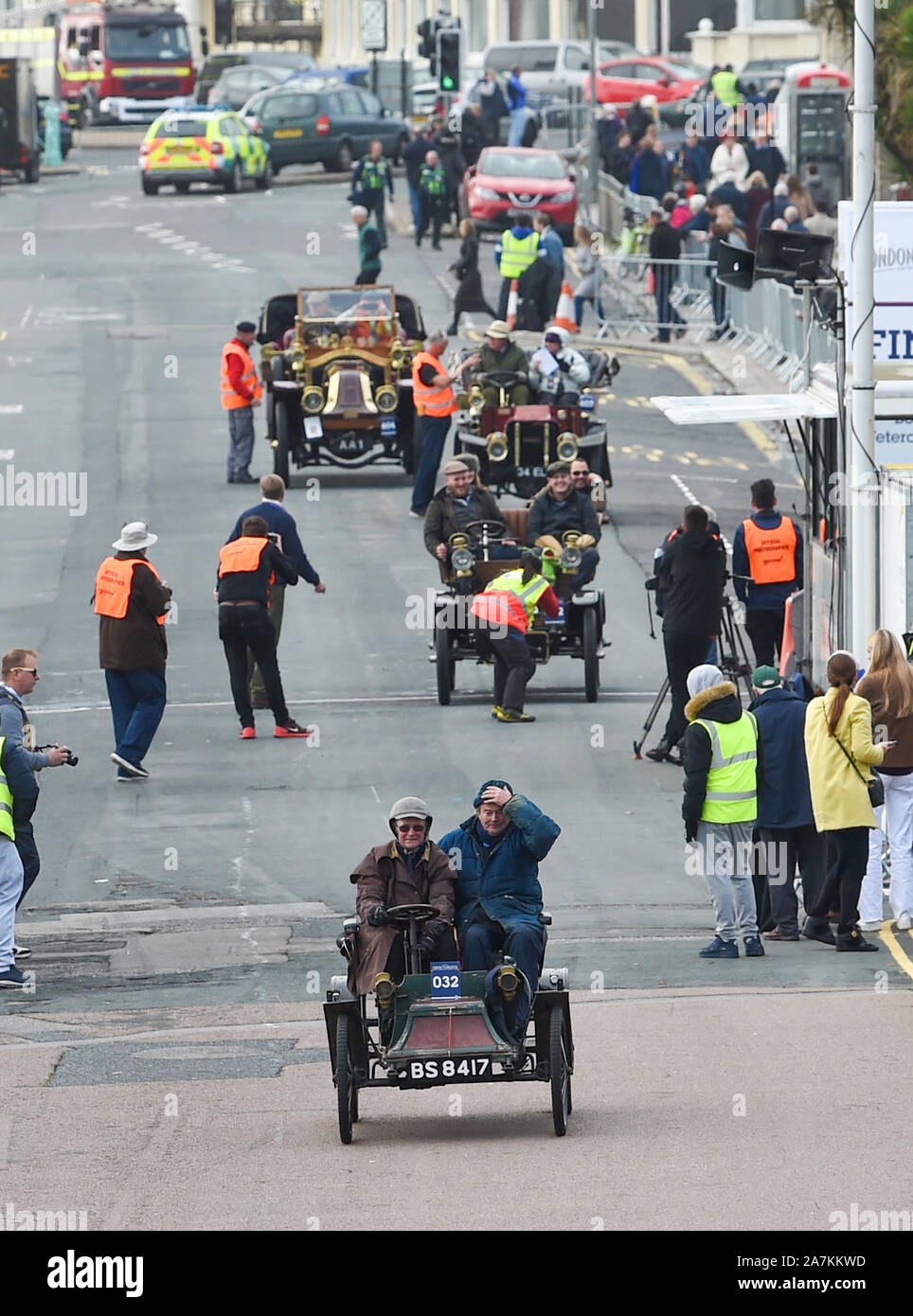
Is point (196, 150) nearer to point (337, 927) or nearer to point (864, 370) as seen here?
point (864, 370)

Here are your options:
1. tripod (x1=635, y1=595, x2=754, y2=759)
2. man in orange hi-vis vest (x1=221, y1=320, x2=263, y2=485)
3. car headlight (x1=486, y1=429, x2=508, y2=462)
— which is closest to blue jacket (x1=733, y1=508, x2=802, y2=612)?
tripod (x1=635, y1=595, x2=754, y2=759)

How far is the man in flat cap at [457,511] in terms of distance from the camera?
21109 mm

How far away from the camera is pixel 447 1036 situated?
34.7 ft

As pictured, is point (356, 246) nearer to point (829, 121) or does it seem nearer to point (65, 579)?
point (829, 121)

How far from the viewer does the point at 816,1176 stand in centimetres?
964

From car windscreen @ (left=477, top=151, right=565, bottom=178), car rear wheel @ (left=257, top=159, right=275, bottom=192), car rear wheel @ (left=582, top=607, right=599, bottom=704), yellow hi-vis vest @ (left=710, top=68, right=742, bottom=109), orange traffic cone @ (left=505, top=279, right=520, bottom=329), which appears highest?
yellow hi-vis vest @ (left=710, top=68, right=742, bottom=109)

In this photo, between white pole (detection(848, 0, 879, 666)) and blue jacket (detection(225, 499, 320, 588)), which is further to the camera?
blue jacket (detection(225, 499, 320, 588))

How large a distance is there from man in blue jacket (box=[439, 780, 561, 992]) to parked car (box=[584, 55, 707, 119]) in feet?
165

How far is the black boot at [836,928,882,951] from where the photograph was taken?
570 inches

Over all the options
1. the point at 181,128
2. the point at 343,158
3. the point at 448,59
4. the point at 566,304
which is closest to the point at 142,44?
the point at 343,158

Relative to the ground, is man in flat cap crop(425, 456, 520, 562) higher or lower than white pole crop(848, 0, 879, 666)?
lower

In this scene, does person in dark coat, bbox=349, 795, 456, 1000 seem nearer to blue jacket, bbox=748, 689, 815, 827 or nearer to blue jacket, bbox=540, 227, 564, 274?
blue jacket, bbox=748, 689, 815, 827

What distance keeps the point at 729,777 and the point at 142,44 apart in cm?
5963

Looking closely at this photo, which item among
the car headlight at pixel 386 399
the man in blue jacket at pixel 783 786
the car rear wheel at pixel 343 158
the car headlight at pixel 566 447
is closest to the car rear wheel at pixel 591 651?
the car headlight at pixel 566 447
